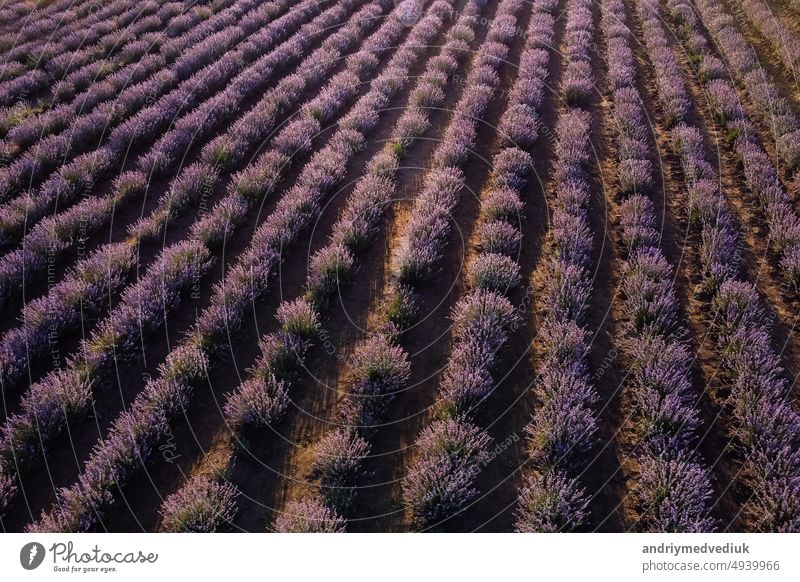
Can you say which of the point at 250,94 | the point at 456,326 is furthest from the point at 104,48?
the point at 456,326

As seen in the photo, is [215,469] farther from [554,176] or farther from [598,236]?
[554,176]

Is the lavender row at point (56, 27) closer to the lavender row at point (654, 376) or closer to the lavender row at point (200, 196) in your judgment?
the lavender row at point (200, 196)

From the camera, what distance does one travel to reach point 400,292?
617 centimetres

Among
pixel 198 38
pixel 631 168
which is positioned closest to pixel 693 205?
pixel 631 168

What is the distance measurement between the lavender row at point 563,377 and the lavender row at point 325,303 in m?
1.53

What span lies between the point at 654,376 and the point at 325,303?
3.53m

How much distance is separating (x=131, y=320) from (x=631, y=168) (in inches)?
281

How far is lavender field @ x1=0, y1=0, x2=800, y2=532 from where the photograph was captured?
450 centimetres

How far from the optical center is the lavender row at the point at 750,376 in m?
4.28

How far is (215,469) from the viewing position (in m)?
4.68
